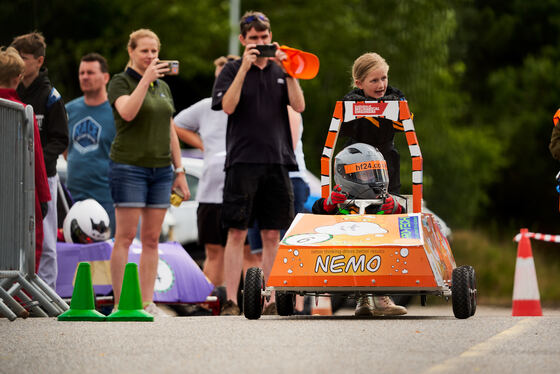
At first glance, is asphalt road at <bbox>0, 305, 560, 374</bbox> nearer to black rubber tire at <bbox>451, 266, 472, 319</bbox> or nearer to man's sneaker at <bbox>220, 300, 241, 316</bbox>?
black rubber tire at <bbox>451, 266, 472, 319</bbox>

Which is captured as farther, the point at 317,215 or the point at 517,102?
the point at 517,102

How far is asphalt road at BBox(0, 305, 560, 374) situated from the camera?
22.1 ft

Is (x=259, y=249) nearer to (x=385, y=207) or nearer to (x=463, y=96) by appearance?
(x=385, y=207)

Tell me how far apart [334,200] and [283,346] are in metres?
2.92

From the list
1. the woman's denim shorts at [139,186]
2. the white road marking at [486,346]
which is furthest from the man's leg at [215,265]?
the white road marking at [486,346]

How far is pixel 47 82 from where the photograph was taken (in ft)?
36.8

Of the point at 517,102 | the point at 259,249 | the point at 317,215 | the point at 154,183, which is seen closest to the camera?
the point at 317,215

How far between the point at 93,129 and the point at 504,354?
6327 millimetres

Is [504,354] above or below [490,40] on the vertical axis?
below

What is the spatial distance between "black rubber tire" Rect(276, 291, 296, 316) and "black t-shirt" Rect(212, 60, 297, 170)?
1275mm

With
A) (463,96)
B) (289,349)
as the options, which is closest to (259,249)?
(289,349)

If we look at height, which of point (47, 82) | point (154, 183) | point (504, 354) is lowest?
point (504, 354)

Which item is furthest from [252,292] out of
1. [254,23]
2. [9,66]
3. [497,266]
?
[497,266]

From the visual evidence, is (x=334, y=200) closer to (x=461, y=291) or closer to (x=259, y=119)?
(x=259, y=119)
